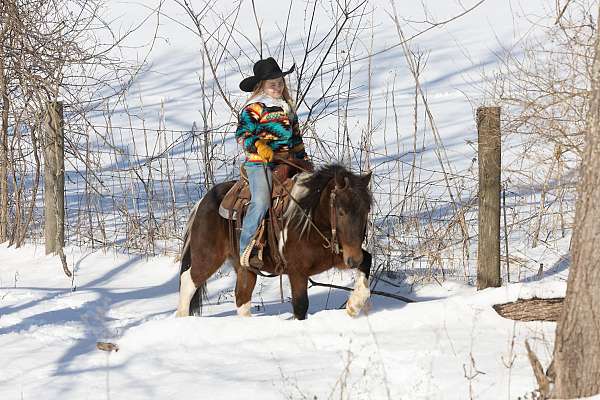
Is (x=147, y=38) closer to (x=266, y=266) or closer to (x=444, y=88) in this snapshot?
(x=444, y=88)

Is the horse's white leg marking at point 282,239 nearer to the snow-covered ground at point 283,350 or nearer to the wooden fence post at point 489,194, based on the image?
the snow-covered ground at point 283,350

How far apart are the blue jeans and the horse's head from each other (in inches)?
27.0

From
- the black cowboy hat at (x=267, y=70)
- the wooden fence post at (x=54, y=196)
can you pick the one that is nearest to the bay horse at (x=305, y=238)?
the black cowboy hat at (x=267, y=70)

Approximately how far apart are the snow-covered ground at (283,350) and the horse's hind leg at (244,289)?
0.42 m

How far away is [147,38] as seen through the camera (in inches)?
1196

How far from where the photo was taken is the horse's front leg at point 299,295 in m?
7.32

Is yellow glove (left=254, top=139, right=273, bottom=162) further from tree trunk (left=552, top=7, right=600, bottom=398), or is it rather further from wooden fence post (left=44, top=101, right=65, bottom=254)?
wooden fence post (left=44, top=101, right=65, bottom=254)

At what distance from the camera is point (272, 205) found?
7594 millimetres

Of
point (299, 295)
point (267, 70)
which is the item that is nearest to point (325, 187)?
point (299, 295)

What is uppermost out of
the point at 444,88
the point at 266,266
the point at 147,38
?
the point at 147,38

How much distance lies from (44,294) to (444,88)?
15.0 m

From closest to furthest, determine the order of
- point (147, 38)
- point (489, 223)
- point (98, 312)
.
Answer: point (489, 223)
point (98, 312)
point (147, 38)

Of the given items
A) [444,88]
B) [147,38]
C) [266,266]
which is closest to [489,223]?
[266,266]

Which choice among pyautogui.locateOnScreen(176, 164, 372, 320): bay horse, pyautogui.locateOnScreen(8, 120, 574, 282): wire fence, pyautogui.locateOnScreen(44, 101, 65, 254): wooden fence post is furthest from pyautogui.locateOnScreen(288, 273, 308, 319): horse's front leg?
pyautogui.locateOnScreen(44, 101, 65, 254): wooden fence post
